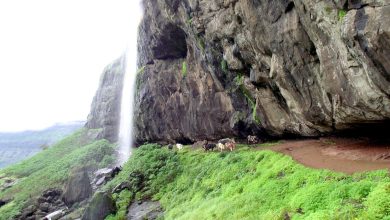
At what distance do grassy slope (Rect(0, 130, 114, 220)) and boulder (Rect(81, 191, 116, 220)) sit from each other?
23923 millimetres

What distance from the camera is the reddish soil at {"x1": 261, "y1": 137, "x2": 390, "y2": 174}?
63.6ft

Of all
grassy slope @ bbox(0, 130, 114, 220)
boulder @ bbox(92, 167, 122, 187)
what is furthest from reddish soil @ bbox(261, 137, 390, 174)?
grassy slope @ bbox(0, 130, 114, 220)

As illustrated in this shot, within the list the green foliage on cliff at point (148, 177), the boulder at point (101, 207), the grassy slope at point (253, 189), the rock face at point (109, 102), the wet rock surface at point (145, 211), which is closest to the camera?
the grassy slope at point (253, 189)

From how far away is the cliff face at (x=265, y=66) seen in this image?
1914cm

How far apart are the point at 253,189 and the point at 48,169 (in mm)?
63561

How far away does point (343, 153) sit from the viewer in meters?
22.8

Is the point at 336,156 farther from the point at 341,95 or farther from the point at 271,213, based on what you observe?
the point at 271,213

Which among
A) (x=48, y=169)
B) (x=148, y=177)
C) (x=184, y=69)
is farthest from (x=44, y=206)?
(x=184, y=69)

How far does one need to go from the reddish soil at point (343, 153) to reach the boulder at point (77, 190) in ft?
109

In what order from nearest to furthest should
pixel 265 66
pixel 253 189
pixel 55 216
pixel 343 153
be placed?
1. pixel 343 153
2. pixel 253 189
3. pixel 265 66
4. pixel 55 216

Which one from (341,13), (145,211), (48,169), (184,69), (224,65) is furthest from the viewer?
(48,169)

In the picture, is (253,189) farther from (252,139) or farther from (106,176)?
(106,176)

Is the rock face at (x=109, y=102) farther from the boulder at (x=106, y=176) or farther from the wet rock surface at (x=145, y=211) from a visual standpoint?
the wet rock surface at (x=145, y=211)

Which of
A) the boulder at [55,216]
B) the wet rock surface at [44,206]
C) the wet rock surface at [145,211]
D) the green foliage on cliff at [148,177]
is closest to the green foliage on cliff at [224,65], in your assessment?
the green foliage on cliff at [148,177]
